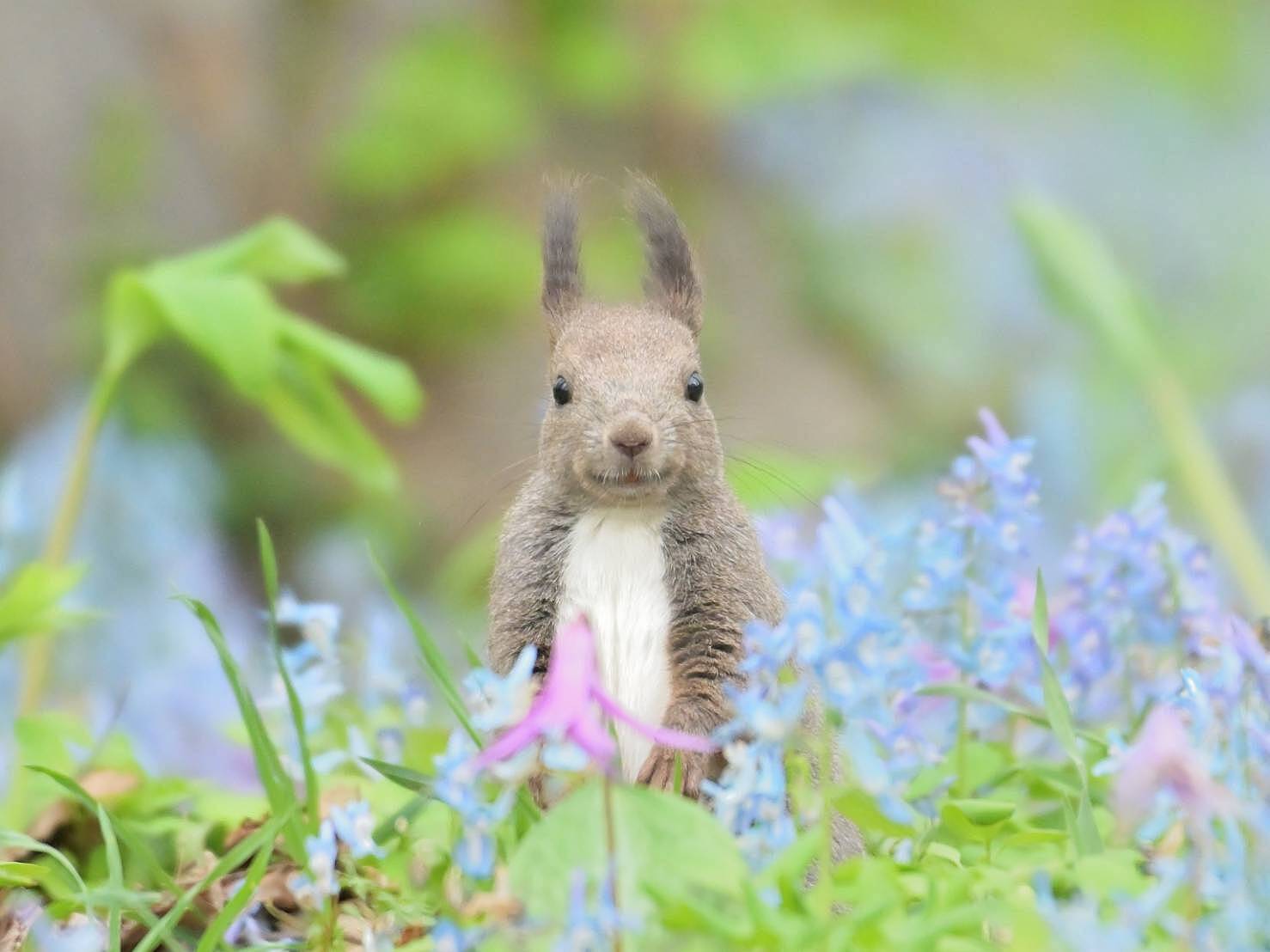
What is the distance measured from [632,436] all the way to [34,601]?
0.80 m

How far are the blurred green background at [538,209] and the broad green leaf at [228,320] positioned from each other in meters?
3.15

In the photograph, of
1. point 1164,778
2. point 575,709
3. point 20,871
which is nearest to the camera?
point 1164,778

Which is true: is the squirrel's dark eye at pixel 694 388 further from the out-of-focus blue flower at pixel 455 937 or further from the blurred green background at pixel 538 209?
the blurred green background at pixel 538 209

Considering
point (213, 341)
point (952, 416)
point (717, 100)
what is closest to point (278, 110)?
point (717, 100)

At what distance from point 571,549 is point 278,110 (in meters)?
4.95

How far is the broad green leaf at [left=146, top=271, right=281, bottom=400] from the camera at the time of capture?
237 cm

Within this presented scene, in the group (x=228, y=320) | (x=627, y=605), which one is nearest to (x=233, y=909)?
(x=627, y=605)

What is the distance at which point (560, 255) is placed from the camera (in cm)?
250

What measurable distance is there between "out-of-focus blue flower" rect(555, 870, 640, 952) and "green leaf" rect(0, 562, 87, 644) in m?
1.16

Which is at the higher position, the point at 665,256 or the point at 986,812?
the point at 665,256

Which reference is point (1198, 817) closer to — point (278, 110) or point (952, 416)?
point (952, 416)

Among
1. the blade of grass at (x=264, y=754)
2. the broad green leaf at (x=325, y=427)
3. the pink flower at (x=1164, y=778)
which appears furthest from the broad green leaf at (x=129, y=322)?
the pink flower at (x=1164, y=778)

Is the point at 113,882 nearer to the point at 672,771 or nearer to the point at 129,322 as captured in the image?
the point at 672,771

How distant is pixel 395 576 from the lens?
244 inches
